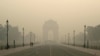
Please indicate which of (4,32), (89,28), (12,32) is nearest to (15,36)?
(12,32)

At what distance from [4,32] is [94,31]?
57.3 m

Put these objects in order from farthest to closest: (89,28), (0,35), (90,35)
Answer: (89,28), (90,35), (0,35)

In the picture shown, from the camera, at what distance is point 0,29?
174 meters

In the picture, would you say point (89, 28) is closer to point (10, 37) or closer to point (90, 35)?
point (90, 35)

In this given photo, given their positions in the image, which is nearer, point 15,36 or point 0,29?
point 0,29

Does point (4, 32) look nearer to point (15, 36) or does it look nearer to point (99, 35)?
point (15, 36)

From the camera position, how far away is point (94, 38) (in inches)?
6348

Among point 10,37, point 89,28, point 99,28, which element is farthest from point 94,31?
point 10,37

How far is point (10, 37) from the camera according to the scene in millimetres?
177125

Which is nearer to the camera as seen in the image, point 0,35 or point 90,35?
point 0,35

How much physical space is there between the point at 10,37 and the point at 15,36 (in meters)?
14.0

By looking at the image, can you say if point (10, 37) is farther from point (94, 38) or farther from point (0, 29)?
point (94, 38)

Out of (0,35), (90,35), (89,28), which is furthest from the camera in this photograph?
(89,28)

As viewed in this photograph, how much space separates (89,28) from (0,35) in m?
63.4
